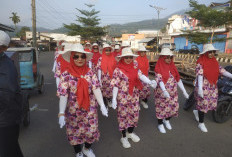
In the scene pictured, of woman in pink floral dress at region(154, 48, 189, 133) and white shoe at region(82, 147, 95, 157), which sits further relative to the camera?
woman in pink floral dress at region(154, 48, 189, 133)

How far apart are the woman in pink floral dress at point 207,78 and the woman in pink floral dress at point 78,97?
2359mm

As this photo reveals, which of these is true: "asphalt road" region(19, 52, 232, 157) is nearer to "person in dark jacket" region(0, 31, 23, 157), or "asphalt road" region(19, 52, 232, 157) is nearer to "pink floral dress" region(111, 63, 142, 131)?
"pink floral dress" region(111, 63, 142, 131)

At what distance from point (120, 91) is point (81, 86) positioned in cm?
95

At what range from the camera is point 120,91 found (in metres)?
3.21

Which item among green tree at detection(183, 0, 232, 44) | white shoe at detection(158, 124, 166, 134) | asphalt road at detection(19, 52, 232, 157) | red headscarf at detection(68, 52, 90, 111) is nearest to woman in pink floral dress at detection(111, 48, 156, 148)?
asphalt road at detection(19, 52, 232, 157)

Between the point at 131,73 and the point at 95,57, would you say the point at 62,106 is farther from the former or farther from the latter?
the point at 95,57

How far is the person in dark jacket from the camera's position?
1772 millimetres

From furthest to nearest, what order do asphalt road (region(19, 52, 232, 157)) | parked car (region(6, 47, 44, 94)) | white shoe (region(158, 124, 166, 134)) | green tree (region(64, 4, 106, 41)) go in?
green tree (region(64, 4, 106, 41)), parked car (region(6, 47, 44, 94)), white shoe (region(158, 124, 166, 134)), asphalt road (region(19, 52, 232, 157))

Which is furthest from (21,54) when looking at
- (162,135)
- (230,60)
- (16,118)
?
(230,60)

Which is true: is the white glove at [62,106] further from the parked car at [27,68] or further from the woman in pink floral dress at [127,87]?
the parked car at [27,68]

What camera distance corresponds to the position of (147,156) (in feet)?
10.0

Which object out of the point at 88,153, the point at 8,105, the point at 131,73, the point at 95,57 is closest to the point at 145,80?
the point at 131,73

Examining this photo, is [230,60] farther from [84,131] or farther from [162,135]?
[84,131]

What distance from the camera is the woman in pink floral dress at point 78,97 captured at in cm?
246
